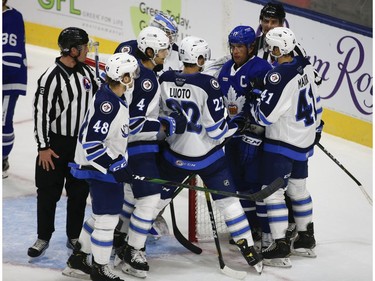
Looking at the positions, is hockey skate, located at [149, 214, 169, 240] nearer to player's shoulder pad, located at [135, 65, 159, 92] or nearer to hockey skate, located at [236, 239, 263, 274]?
hockey skate, located at [236, 239, 263, 274]

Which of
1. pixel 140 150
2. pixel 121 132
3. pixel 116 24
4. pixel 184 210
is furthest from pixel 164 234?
pixel 116 24

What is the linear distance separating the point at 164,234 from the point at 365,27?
2.19 metres

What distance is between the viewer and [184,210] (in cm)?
547

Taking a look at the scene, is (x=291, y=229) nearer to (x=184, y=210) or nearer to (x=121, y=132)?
(x=184, y=210)

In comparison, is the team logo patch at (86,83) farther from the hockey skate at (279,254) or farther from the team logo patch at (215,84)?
the hockey skate at (279,254)

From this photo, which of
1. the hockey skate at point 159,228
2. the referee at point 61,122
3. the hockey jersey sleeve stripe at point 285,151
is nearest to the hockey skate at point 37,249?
the referee at point 61,122

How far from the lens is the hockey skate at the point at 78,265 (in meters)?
4.43

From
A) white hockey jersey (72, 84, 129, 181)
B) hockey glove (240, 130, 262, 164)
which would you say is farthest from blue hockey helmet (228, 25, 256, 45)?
white hockey jersey (72, 84, 129, 181)

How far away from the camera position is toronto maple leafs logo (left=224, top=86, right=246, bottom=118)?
4660 millimetres

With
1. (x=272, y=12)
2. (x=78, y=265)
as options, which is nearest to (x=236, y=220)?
(x=78, y=265)

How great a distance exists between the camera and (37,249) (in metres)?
4.62

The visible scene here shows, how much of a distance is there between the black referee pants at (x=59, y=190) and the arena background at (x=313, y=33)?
2.51 metres

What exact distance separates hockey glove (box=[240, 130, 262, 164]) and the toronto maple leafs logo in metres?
0.12

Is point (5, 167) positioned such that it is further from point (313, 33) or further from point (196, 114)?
point (313, 33)
